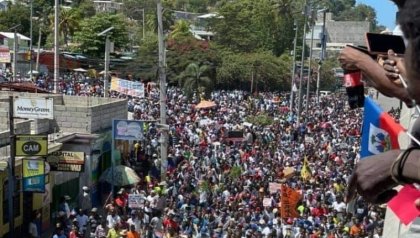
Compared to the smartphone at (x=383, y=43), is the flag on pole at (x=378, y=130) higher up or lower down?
lower down

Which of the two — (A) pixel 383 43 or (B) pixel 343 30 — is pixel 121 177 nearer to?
(A) pixel 383 43

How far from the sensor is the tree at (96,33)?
231 ft

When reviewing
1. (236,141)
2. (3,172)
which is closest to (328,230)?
(3,172)

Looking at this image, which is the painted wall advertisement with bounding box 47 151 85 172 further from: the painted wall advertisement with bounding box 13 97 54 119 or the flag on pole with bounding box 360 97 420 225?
the flag on pole with bounding box 360 97 420 225

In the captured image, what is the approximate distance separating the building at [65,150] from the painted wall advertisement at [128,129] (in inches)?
36.0

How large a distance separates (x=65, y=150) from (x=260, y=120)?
1926 cm

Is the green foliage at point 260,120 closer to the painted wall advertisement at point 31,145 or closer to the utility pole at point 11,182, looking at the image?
the painted wall advertisement at point 31,145

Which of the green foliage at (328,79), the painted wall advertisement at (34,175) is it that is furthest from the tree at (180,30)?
the painted wall advertisement at (34,175)

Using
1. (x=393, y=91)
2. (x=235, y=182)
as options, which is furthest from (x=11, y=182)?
(x=393, y=91)

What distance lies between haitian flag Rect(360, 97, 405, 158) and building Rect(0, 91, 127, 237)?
14.1 meters

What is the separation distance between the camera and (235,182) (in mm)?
22625

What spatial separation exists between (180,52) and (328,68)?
1755 cm

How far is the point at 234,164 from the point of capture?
26.1 metres

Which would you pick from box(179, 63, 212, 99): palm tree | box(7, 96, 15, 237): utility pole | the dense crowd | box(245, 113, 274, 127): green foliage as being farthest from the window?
box(179, 63, 212, 99): palm tree
